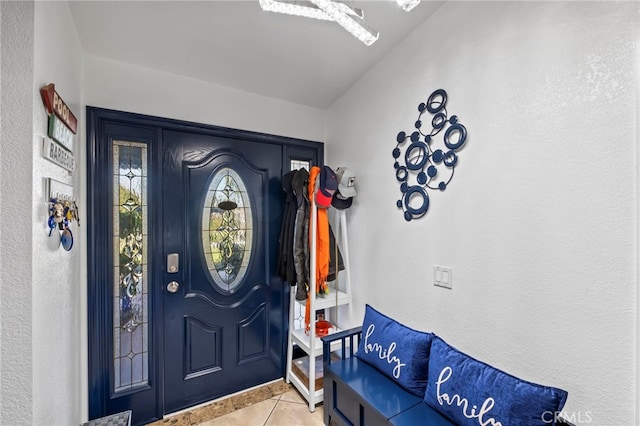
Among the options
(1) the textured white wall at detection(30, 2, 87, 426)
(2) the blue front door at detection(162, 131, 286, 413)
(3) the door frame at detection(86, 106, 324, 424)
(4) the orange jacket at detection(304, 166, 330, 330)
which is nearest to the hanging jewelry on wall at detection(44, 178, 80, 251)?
(1) the textured white wall at detection(30, 2, 87, 426)

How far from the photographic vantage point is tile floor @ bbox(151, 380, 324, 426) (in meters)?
1.91

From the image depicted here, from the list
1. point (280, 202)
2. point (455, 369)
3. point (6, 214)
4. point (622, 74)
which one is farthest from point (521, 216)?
→ point (6, 214)

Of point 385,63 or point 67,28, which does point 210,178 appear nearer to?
point 67,28

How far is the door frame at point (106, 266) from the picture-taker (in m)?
1.71

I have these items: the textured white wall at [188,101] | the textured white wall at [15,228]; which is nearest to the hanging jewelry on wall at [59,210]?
the textured white wall at [15,228]

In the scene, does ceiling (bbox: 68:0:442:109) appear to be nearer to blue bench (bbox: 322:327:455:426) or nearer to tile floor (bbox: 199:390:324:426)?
blue bench (bbox: 322:327:455:426)

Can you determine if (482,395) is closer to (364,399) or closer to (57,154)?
(364,399)

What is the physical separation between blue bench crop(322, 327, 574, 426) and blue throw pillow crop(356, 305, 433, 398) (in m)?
0.05

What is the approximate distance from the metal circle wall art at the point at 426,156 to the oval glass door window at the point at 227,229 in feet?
4.02

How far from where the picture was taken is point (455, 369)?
131 centimetres

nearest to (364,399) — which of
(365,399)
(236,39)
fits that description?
(365,399)

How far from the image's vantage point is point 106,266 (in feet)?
5.75

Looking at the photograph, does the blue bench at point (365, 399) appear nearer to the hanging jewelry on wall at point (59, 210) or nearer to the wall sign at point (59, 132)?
the hanging jewelry on wall at point (59, 210)

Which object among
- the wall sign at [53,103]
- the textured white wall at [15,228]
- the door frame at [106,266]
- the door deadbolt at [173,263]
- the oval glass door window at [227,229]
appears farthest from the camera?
the oval glass door window at [227,229]
